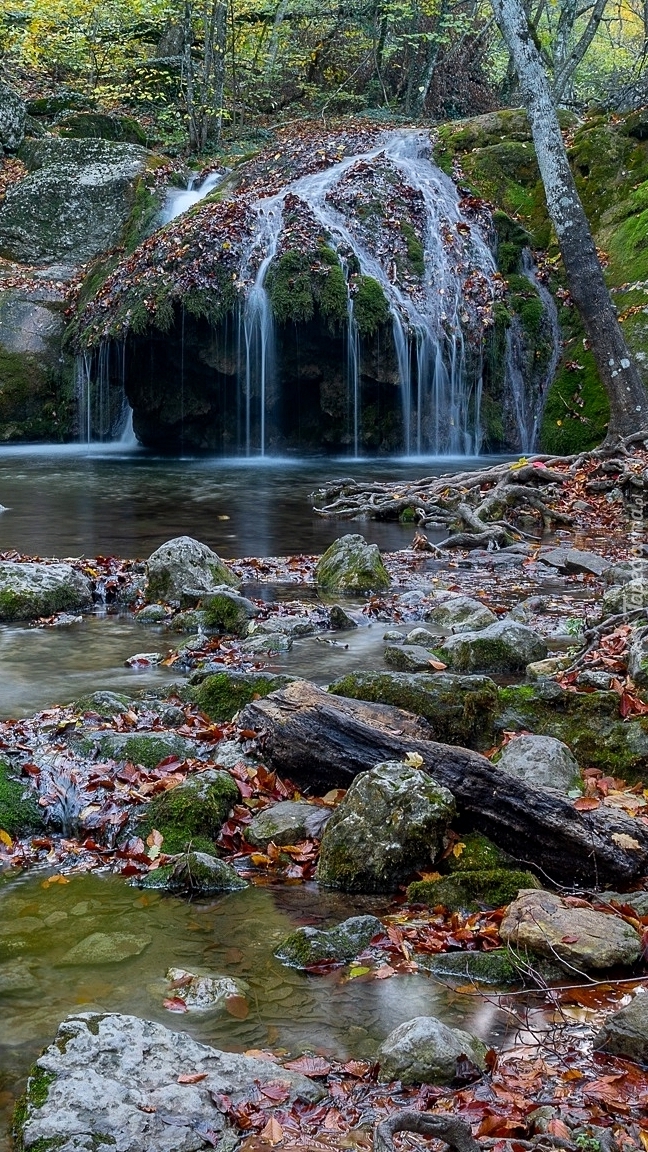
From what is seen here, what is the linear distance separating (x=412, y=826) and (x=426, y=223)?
1634 centimetres

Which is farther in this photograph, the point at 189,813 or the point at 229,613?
the point at 229,613

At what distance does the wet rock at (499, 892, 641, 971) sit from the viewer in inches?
119

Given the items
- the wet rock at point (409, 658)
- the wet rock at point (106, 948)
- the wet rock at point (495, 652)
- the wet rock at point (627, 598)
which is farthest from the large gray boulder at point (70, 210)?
the wet rock at point (106, 948)

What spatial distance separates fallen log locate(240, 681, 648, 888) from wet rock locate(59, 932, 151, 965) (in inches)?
46.4

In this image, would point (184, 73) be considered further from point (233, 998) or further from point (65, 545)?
point (233, 998)

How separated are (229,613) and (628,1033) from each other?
4803 mm

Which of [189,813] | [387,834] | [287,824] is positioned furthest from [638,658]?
[189,813]

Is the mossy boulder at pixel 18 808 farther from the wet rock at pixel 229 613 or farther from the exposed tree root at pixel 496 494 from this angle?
the exposed tree root at pixel 496 494

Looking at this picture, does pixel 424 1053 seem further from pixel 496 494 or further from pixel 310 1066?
pixel 496 494

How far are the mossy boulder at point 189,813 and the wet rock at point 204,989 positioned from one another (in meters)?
0.89

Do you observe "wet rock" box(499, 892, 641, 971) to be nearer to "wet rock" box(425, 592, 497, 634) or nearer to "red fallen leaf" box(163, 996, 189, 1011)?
"red fallen leaf" box(163, 996, 189, 1011)

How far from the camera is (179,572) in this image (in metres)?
7.79

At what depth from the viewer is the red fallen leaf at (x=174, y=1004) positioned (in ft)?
9.75

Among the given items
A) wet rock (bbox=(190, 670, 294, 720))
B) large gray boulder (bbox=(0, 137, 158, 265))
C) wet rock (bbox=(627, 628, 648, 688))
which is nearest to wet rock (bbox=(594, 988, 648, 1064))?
wet rock (bbox=(627, 628, 648, 688))
